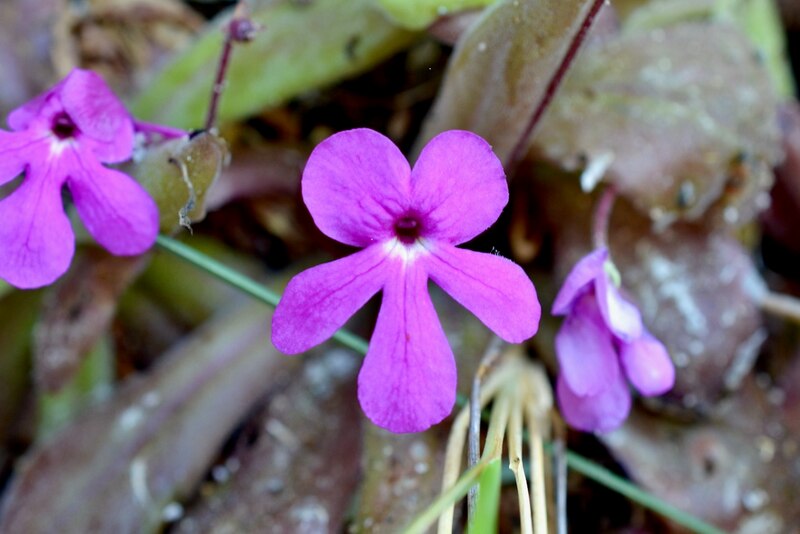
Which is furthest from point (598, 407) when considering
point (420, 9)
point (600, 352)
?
point (420, 9)

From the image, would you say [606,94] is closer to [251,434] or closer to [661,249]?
[661,249]

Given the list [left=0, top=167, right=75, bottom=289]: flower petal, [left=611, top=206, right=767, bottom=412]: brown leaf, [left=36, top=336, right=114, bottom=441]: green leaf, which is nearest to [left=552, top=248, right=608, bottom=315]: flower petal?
[left=611, top=206, right=767, bottom=412]: brown leaf

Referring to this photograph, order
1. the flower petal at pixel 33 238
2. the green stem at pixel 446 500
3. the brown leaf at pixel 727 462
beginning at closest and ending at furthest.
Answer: the green stem at pixel 446 500
the flower petal at pixel 33 238
the brown leaf at pixel 727 462

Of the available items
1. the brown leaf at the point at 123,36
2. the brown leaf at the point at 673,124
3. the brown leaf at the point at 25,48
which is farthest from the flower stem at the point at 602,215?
the brown leaf at the point at 25,48

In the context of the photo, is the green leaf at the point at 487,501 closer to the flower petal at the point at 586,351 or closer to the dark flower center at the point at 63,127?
the flower petal at the point at 586,351

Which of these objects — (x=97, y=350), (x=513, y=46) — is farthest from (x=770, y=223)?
(x=97, y=350)

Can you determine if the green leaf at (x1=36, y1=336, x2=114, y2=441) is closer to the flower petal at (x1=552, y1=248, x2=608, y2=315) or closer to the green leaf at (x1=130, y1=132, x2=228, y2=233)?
the green leaf at (x1=130, y1=132, x2=228, y2=233)

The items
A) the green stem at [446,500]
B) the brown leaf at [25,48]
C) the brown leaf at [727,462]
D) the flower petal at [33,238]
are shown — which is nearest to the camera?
the green stem at [446,500]
